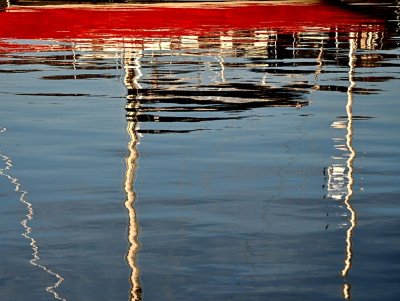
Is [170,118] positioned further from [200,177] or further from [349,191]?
[349,191]

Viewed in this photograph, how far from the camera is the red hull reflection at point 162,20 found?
117 feet

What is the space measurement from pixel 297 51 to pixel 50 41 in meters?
7.15

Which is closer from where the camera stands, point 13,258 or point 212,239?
point 13,258

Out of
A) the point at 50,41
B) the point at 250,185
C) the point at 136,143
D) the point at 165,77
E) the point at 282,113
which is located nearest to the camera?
the point at 250,185

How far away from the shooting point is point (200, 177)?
1146cm

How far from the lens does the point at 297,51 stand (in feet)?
90.5

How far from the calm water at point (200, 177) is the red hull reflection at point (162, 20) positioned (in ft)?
30.4

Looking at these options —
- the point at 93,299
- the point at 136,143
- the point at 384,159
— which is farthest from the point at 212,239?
the point at 136,143

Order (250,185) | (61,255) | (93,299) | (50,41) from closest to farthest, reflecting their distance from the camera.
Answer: (93,299), (61,255), (250,185), (50,41)

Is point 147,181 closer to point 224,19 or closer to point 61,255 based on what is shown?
point 61,255

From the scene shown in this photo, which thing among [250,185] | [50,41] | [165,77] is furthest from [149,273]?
[50,41]

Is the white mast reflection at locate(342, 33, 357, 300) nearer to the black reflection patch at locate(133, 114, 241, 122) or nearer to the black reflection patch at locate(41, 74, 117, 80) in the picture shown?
the black reflection patch at locate(133, 114, 241, 122)

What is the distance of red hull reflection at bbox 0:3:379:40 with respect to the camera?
3556 cm

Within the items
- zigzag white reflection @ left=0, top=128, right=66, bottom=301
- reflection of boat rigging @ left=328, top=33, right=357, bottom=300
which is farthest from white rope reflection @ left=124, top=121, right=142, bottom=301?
reflection of boat rigging @ left=328, top=33, right=357, bottom=300
